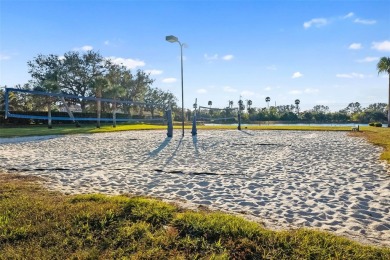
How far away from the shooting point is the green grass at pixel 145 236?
2443 mm

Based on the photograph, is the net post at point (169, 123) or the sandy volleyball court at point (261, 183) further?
the net post at point (169, 123)

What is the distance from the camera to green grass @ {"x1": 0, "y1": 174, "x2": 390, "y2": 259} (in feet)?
8.02

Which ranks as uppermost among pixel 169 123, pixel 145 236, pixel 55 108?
pixel 55 108

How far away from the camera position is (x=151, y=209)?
11.0ft

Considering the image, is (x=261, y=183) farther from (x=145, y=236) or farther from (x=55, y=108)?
(x=55, y=108)

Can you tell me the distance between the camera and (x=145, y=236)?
2.73 m

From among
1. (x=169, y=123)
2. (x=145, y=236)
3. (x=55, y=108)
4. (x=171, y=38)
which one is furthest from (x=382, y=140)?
(x=55, y=108)

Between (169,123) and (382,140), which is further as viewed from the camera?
(169,123)

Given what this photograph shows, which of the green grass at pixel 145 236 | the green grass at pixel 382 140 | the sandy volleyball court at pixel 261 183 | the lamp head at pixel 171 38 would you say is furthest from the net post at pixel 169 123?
the green grass at pixel 145 236

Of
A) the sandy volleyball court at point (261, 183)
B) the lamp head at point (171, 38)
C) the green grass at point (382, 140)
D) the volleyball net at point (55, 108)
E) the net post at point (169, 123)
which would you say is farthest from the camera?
the volleyball net at point (55, 108)

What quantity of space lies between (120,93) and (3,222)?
123 feet

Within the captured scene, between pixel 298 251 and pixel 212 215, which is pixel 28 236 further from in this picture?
pixel 298 251

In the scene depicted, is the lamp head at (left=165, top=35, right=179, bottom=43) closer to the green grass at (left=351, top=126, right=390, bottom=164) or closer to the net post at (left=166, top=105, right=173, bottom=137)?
the net post at (left=166, top=105, right=173, bottom=137)

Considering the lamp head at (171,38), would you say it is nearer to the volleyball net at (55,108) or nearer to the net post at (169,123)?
the net post at (169,123)
